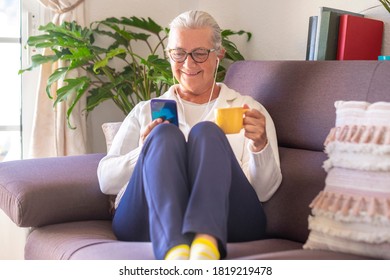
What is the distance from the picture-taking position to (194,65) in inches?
73.3

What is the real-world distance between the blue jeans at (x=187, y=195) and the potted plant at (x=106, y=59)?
91 centimetres

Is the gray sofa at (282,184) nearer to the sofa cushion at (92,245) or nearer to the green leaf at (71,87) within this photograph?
the sofa cushion at (92,245)

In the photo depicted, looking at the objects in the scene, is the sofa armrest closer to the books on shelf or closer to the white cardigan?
the white cardigan

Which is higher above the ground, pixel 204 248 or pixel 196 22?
pixel 196 22

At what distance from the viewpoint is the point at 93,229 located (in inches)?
71.5

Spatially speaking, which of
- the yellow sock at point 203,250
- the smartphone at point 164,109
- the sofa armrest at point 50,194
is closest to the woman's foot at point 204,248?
the yellow sock at point 203,250

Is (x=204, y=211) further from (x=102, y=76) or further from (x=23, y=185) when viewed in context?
(x=102, y=76)

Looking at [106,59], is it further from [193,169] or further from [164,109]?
[193,169]

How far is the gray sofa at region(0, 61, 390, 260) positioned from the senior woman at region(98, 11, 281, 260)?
0.07 meters

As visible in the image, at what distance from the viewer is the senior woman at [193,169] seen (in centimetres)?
134

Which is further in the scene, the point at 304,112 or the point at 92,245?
the point at 304,112

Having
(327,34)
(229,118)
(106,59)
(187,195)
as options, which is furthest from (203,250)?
(106,59)

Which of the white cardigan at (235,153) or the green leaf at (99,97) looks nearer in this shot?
the white cardigan at (235,153)

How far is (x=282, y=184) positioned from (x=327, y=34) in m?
0.59
